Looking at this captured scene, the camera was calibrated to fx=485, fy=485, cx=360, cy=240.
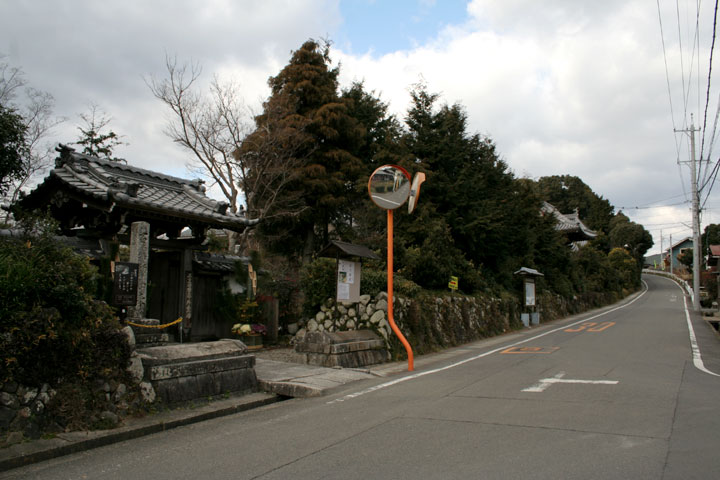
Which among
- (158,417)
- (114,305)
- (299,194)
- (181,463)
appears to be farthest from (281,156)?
(181,463)

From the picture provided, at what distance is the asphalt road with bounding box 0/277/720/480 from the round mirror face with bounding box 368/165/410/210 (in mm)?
4127

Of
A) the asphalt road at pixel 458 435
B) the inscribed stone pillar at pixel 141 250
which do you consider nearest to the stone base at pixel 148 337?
the inscribed stone pillar at pixel 141 250

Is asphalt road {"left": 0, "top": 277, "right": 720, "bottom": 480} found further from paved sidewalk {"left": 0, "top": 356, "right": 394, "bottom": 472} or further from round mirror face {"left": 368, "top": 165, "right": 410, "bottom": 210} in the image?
round mirror face {"left": 368, "top": 165, "right": 410, "bottom": 210}

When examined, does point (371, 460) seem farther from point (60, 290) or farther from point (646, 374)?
point (646, 374)

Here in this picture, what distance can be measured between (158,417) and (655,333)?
60.2ft

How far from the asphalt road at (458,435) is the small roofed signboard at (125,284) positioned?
2.17m

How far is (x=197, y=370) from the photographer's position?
7.04 m

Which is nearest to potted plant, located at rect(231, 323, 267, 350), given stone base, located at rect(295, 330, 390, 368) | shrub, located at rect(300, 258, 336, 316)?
shrub, located at rect(300, 258, 336, 316)

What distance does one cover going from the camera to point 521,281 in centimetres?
2591

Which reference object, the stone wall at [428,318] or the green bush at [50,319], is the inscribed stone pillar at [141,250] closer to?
the green bush at [50,319]

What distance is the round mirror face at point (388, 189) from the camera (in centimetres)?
1146

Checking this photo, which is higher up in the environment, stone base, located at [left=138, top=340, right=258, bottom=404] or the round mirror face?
the round mirror face

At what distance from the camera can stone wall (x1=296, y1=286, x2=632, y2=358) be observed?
12.7 metres

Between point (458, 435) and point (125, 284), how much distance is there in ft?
16.6
